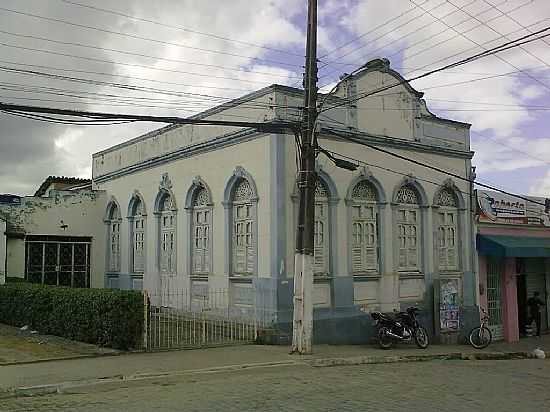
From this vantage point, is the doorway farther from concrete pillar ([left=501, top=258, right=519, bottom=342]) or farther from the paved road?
the paved road

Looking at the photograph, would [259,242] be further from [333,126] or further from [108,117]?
[108,117]

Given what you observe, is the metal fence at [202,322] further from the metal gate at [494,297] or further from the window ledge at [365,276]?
the metal gate at [494,297]

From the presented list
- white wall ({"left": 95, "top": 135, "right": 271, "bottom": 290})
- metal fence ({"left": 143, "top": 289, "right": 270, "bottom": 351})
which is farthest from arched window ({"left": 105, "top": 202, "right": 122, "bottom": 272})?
metal fence ({"left": 143, "top": 289, "right": 270, "bottom": 351})

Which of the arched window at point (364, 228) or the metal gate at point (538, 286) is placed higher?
the arched window at point (364, 228)

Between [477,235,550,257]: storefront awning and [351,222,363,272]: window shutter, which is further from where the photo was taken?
[477,235,550,257]: storefront awning

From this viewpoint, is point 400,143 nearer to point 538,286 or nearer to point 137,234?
point 538,286

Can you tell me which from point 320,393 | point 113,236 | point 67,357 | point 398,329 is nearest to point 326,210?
point 398,329

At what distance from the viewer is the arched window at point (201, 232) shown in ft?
58.2

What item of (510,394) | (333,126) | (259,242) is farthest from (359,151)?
(510,394)

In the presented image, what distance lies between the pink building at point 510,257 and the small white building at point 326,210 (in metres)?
0.90

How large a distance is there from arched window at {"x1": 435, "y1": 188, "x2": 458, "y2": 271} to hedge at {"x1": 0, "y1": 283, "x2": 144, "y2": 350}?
9821mm

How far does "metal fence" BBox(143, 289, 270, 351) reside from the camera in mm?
13934

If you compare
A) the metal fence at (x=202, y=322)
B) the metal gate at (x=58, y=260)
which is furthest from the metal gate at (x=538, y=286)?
the metal gate at (x=58, y=260)

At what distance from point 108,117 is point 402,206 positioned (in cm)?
941
